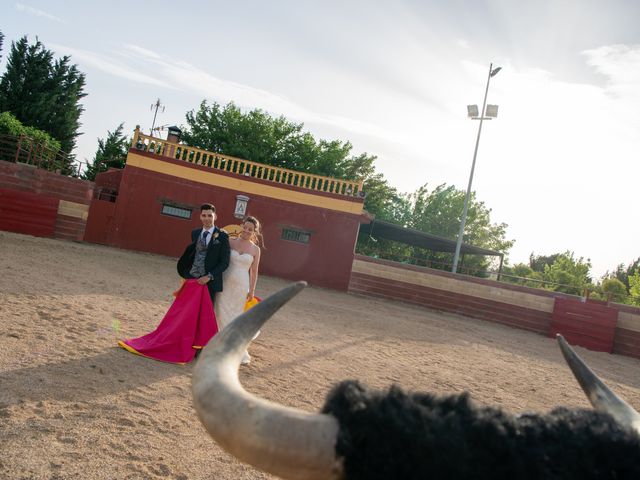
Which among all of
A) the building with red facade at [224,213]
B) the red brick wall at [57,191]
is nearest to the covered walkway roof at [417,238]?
the building with red facade at [224,213]

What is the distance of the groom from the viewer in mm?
5297

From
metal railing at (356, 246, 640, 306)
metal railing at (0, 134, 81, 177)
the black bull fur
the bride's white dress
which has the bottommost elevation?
the bride's white dress

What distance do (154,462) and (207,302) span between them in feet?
8.22

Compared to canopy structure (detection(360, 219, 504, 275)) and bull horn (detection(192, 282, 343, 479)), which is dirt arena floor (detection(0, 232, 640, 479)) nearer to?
bull horn (detection(192, 282, 343, 479))

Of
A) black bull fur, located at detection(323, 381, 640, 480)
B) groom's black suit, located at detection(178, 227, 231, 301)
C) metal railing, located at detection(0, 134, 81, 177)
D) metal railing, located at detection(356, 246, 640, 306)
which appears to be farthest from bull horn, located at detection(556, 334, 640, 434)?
metal railing, located at detection(0, 134, 81, 177)

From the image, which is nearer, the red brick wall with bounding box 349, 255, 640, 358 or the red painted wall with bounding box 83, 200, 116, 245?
the red brick wall with bounding box 349, 255, 640, 358

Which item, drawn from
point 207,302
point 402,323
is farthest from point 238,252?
point 402,323

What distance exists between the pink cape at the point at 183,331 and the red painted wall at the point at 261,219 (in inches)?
457

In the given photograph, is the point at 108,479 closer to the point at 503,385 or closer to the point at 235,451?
the point at 235,451

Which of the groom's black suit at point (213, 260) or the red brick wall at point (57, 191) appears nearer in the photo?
the groom's black suit at point (213, 260)

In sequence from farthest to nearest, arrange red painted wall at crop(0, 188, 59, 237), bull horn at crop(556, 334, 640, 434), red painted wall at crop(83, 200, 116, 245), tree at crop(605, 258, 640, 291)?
1. tree at crop(605, 258, 640, 291)
2. red painted wall at crop(83, 200, 116, 245)
3. red painted wall at crop(0, 188, 59, 237)
4. bull horn at crop(556, 334, 640, 434)

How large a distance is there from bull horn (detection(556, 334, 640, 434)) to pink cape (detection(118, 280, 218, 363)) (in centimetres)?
407

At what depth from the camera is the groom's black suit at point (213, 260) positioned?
530cm

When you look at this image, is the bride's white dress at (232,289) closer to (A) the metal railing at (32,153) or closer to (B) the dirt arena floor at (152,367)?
(B) the dirt arena floor at (152,367)
